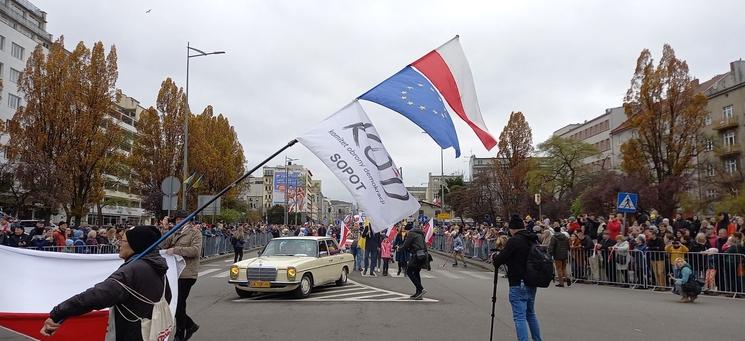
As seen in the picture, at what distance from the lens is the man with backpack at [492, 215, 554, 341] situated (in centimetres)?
678

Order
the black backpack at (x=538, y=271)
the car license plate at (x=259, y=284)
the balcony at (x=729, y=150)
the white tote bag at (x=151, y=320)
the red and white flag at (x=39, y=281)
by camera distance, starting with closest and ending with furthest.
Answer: the white tote bag at (x=151, y=320) < the red and white flag at (x=39, y=281) < the black backpack at (x=538, y=271) < the car license plate at (x=259, y=284) < the balcony at (x=729, y=150)

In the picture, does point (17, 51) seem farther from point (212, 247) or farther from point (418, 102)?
point (418, 102)

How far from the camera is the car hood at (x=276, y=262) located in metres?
11.9

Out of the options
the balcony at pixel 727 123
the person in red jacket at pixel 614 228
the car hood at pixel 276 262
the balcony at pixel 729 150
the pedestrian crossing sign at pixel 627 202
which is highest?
the balcony at pixel 727 123

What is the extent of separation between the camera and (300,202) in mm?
72375

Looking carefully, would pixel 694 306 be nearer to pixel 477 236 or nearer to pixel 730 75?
pixel 477 236

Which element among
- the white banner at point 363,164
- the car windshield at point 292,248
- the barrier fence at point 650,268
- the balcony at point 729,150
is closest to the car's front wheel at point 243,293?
the car windshield at point 292,248

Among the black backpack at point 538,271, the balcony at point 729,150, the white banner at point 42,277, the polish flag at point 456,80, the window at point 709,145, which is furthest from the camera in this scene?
the balcony at point 729,150

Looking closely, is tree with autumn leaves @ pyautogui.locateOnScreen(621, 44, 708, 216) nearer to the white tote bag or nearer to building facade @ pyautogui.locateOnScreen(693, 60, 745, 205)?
building facade @ pyautogui.locateOnScreen(693, 60, 745, 205)

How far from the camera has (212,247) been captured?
26984 millimetres

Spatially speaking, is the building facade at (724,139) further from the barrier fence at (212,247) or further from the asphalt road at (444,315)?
the asphalt road at (444,315)

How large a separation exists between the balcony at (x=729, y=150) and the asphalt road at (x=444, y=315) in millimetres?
47321

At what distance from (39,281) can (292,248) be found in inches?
308

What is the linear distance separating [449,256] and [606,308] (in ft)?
69.9
